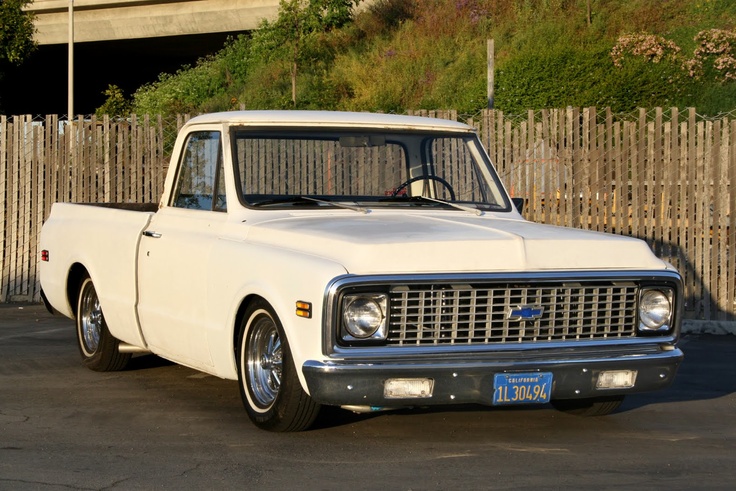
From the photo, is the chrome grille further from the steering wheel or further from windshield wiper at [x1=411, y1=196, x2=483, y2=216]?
the steering wheel

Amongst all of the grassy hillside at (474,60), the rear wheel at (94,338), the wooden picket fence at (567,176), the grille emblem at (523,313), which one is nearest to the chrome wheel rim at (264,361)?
the grille emblem at (523,313)

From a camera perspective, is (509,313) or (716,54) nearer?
(509,313)

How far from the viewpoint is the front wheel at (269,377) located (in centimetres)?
691

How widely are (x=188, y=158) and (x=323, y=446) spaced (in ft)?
8.34

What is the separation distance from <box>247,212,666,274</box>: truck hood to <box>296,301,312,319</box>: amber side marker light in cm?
28

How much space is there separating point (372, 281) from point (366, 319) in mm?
215

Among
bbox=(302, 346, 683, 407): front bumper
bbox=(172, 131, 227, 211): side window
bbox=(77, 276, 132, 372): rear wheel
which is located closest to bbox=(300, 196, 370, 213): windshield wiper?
bbox=(172, 131, 227, 211): side window

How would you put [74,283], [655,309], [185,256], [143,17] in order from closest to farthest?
[655,309], [185,256], [74,283], [143,17]

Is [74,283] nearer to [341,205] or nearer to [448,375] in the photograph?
[341,205]

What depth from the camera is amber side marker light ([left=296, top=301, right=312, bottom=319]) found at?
6.58 metres

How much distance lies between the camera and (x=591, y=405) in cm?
791

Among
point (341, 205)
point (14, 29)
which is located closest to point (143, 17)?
point (14, 29)

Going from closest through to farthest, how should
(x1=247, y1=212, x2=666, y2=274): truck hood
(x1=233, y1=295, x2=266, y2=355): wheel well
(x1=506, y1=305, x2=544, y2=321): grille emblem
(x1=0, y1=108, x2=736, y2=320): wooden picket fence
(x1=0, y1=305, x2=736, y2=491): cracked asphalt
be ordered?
1. (x1=0, y1=305, x2=736, y2=491): cracked asphalt
2. (x1=247, y1=212, x2=666, y2=274): truck hood
3. (x1=506, y1=305, x2=544, y2=321): grille emblem
4. (x1=233, y1=295, x2=266, y2=355): wheel well
5. (x1=0, y1=108, x2=736, y2=320): wooden picket fence

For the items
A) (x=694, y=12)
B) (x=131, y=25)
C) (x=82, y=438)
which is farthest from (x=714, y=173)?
(x=131, y=25)
